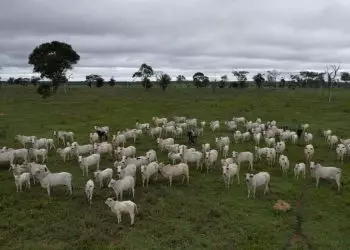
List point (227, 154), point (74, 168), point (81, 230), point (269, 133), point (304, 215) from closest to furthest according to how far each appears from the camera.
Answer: point (81, 230) → point (304, 215) → point (74, 168) → point (227, 154) → point (269, 133)

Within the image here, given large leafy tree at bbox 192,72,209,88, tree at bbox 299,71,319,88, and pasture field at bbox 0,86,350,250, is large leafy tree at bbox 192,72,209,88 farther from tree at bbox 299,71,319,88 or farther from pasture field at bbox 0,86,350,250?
pasture field at bbox 0,86,350,250

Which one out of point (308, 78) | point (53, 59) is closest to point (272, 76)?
point (308, 78)

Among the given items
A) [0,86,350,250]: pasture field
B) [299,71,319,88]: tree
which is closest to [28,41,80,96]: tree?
[0,86,350,250]: pasture field

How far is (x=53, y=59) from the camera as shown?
8325 cm

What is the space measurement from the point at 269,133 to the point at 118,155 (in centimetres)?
1305

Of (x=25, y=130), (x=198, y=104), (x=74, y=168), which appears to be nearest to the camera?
(x=74, y=168)

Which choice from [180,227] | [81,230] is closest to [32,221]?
[81,230]

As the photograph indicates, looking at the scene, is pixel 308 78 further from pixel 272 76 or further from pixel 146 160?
pixel 146 160

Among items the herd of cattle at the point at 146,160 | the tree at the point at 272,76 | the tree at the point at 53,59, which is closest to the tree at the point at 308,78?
the tree at the point at 272,76

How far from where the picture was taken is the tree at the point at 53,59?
274ft

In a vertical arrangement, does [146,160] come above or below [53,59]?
below

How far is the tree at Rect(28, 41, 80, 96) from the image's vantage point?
83500 mm

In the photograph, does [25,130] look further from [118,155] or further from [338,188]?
[338,188]

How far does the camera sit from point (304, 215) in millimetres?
18703
